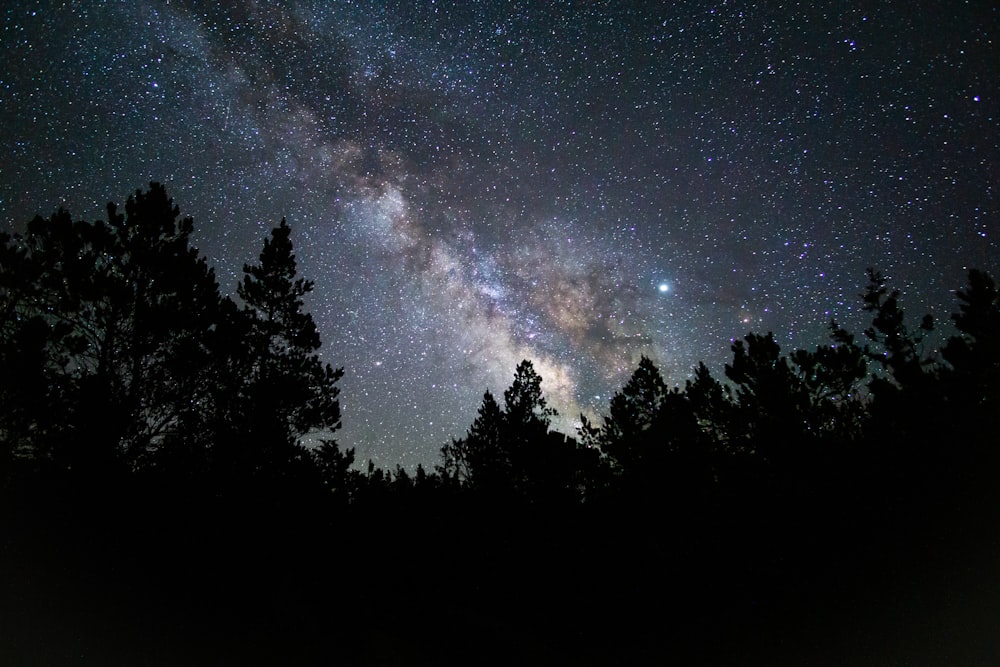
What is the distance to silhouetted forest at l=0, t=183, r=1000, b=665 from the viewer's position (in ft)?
35.2

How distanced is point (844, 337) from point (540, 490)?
2074cm

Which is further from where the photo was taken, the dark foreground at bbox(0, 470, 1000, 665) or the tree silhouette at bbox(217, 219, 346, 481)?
the tree silhouette at bbox(217, 219, 346, 481)

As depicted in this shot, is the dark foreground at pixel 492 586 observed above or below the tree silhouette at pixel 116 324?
below

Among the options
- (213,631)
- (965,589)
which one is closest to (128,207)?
(213,631)

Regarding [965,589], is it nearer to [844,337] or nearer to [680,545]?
[680,545]

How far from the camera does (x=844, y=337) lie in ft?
85.6

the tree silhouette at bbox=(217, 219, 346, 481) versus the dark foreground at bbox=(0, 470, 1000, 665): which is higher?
the tree silhouette at bbox=(217, 219, 346, 481)

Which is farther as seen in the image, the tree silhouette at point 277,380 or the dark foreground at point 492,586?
the tree silhouette at point 277,380

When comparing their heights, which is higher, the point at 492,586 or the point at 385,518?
the point at 385,518

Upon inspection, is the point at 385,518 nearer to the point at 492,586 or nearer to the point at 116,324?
the point at 492,586

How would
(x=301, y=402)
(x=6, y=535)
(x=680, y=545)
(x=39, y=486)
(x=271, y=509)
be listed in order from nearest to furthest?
(x=6, y=535) → (x=39, y=486) → (x=271, y=509) → (x=301, y=402) → (x=680, y=545)

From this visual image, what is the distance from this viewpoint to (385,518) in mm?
22766

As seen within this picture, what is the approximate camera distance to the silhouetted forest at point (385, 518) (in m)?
10.7

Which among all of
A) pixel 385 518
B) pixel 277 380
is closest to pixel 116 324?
pixel 277 380
